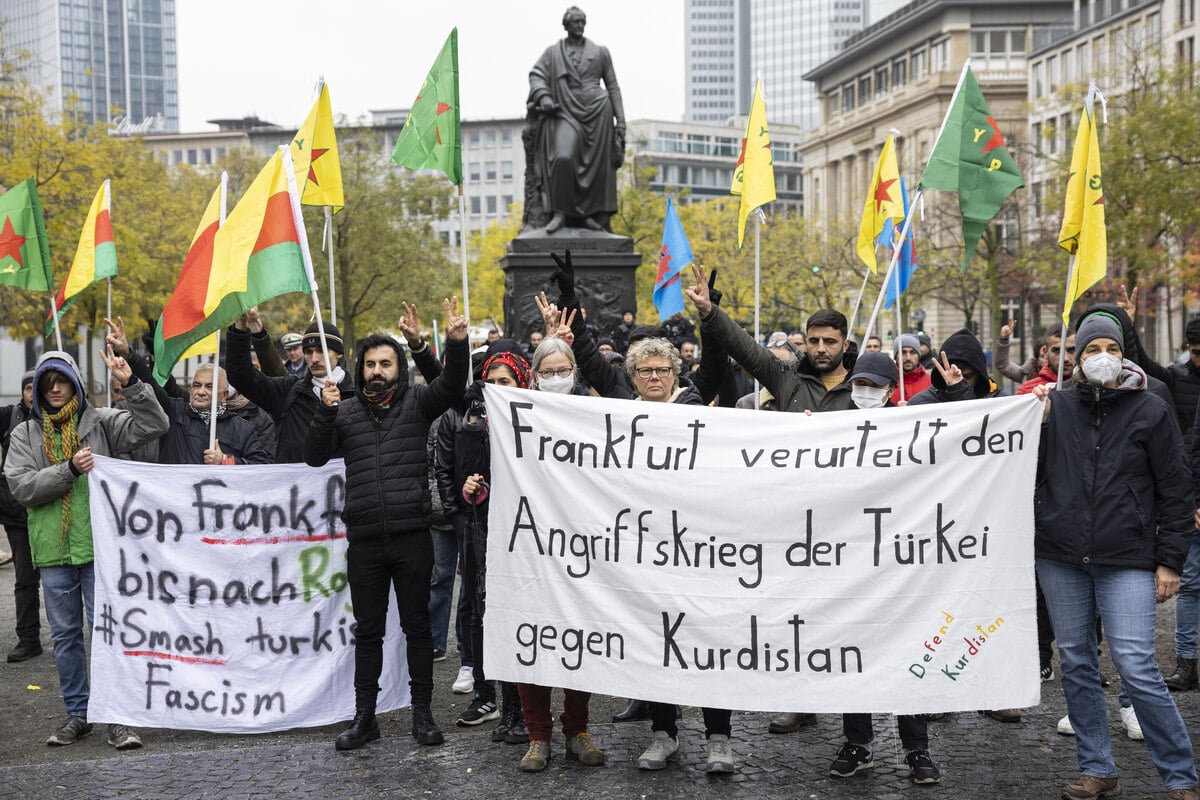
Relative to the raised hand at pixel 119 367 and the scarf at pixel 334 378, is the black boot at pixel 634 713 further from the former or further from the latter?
the raised hand at pixel 119 367

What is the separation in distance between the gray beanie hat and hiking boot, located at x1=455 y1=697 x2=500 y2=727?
356 cm

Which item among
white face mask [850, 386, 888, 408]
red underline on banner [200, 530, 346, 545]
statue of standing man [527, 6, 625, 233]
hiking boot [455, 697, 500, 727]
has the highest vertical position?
statue of standing man [527, 6, 625, 233]

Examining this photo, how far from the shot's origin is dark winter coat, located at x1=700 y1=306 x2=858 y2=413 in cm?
626

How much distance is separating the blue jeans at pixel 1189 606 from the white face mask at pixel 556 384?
3717 millimetres

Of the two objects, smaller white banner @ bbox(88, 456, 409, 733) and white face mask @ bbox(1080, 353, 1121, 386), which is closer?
white face mask @ bbox(1080, 353, 1121, 386)

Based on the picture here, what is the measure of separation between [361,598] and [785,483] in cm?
227

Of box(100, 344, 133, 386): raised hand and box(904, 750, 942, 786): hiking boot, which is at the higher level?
box(100, 344, 133, 386): raised hand

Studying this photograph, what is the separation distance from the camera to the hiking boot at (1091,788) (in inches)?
220

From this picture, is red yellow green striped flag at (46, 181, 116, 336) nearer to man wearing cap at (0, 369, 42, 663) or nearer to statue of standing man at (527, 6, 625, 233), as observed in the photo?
man wearing cap at (0, 369, 42, 663)

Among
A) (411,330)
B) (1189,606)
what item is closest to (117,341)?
(411,330)

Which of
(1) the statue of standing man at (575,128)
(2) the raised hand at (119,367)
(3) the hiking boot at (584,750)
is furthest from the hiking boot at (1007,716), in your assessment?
(1) the statue of standing man at (575,128)

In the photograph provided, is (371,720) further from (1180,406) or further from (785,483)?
(1180,406)

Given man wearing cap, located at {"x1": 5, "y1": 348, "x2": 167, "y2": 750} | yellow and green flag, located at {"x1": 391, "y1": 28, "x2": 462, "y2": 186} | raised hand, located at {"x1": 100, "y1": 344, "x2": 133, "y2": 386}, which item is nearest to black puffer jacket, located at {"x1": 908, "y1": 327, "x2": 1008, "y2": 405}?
yellow and green flag, located at {"x1": 391, "y1": 28, "x2": 462, "y2": 186}

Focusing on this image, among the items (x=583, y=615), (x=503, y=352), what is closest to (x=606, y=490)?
(x=583, y=615)
